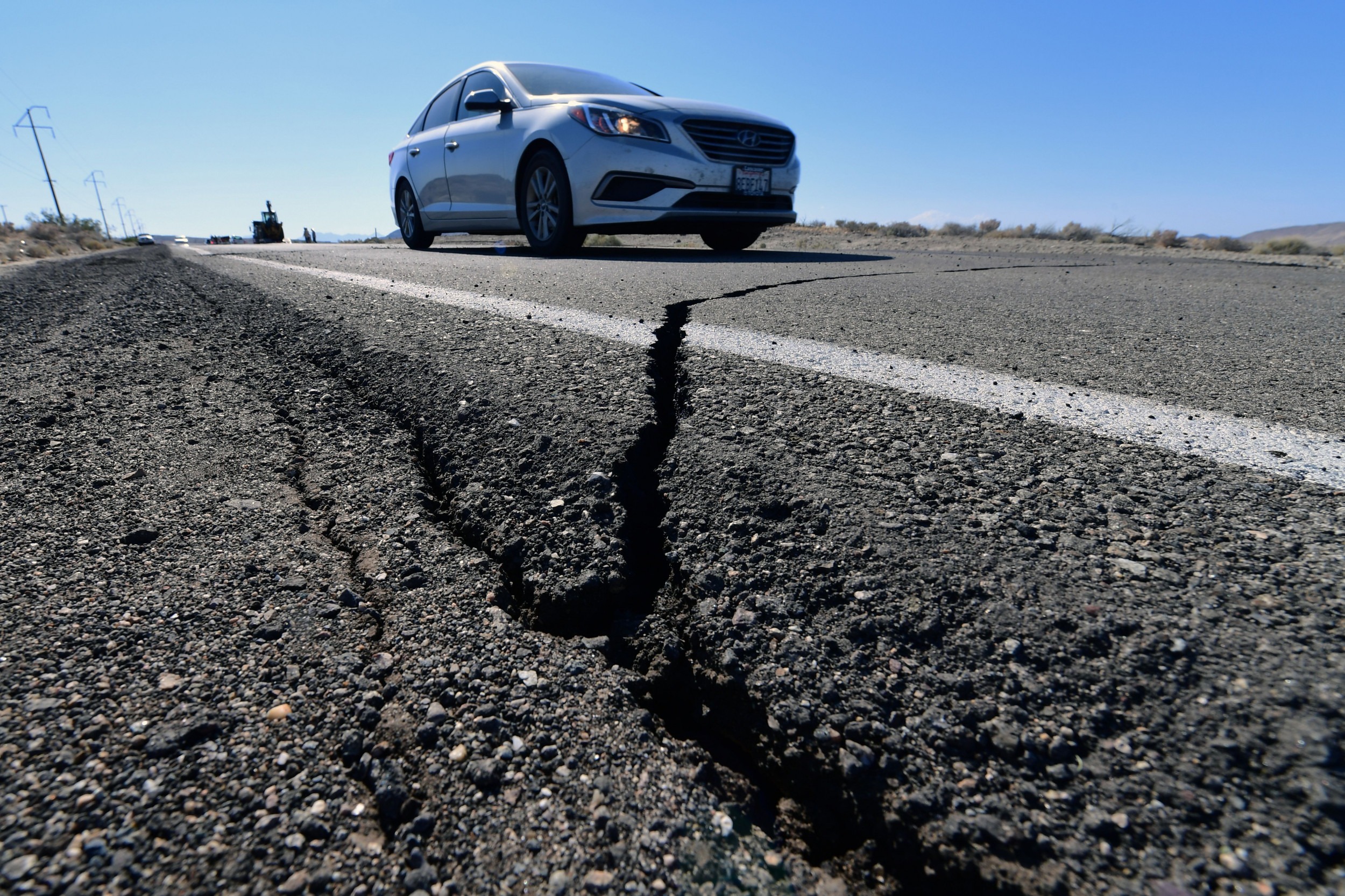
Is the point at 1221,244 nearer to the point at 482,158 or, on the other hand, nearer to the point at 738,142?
the point at 738,142

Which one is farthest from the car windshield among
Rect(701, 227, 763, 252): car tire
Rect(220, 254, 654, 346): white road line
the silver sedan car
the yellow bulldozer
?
the yellow bulldozer

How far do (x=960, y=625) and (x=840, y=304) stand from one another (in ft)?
7.84

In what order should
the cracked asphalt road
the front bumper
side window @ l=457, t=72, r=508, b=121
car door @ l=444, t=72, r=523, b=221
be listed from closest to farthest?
the cracked asphalt road → the front bumper → car door @ l=444, t=72, r=523, b=221 → side window @ l=457, t=72, r=508, b=121

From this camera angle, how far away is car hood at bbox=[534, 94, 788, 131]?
563 centimetres

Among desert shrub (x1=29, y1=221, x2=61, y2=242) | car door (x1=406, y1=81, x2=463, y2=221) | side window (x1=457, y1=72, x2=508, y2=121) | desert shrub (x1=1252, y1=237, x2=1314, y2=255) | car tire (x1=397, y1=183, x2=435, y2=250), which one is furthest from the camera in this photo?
desert shrub (x1=29, y1=221, x2=61, y2=242)

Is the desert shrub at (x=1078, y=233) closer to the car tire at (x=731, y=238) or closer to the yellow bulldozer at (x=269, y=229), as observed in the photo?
the car tire at (x=731, y=238)

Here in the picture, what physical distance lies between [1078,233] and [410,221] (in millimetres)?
10193

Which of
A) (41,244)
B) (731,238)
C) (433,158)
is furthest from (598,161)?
(41,244)

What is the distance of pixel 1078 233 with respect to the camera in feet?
39.2

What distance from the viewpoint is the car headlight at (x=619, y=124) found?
18.3ft

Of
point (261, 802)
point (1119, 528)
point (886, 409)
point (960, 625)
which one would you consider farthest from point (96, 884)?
point (886, 409)

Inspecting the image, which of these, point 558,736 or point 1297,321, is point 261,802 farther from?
point 1297,321

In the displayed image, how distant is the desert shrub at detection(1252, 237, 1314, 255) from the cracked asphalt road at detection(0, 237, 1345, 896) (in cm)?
1065

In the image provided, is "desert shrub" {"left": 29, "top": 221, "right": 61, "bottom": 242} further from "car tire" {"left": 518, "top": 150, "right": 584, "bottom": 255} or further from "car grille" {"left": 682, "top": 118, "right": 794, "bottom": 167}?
"car grille" {"left": 682, "top": 118, "right": 794, "bottom": 167}
